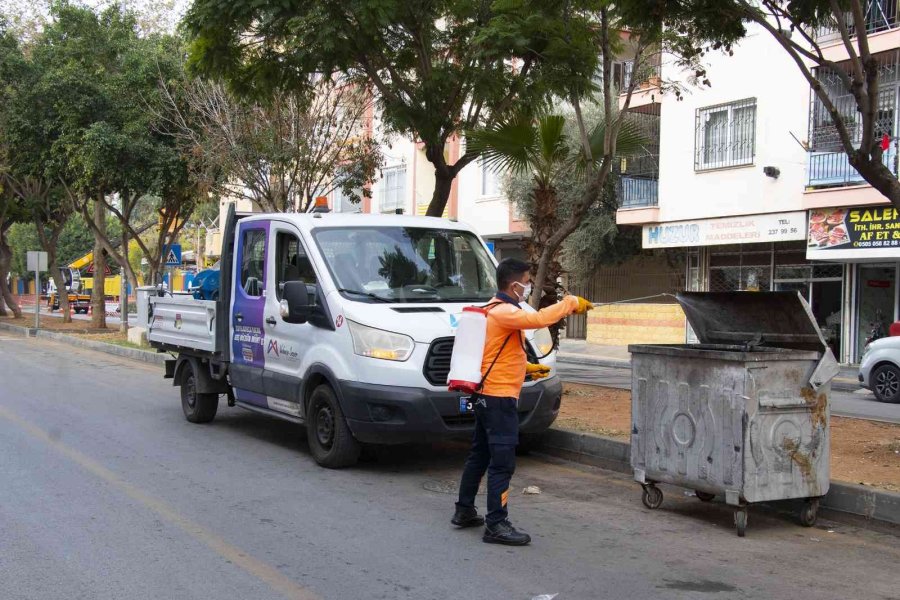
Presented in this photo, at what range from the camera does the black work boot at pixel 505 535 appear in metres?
5.84

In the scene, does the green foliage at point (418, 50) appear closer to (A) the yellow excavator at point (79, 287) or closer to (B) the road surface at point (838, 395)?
(B) the road surface at point (838, 395)

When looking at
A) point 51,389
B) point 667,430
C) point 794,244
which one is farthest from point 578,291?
point 667,430

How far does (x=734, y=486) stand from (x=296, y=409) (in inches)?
163

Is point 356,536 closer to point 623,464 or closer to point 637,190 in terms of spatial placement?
point 623,464

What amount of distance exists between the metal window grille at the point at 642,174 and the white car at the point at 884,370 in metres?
10.5

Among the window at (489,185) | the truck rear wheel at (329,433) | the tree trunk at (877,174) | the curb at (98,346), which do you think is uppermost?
the window at (489,185)

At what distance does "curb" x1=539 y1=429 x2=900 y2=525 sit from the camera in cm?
646

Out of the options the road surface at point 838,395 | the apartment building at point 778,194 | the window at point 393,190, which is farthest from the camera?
the window at point 393,190

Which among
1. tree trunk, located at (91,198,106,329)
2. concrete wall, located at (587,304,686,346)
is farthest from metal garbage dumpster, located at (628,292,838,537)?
tree trunk, located at (91,198,106,329)

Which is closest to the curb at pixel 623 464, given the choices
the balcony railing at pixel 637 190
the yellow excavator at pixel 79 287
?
the balcony railing at pixel 637 190

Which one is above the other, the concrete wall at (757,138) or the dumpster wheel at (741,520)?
the concrete wall at (757,138)

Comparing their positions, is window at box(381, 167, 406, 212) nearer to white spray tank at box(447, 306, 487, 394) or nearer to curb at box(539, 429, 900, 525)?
curb at box(539, 429, 900, 525)

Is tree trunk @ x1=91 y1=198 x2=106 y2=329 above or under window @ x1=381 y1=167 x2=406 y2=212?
under

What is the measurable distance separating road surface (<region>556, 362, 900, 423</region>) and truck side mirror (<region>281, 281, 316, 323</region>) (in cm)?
693
